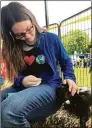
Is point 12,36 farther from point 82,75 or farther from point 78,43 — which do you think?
point 82,75

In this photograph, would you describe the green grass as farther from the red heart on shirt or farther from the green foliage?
the red heart on shirt

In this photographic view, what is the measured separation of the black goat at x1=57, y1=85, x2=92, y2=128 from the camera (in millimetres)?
687

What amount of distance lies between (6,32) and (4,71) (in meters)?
0.11

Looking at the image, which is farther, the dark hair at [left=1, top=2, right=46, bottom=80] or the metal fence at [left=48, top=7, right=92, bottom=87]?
the metal fence at [left=48, top=7, right=92, bottom=87]

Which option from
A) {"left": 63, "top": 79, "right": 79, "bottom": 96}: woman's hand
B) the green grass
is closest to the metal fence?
the green grass

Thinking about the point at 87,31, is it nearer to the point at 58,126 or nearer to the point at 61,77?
the point at 61,77

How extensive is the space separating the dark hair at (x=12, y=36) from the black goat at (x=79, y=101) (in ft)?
0.44

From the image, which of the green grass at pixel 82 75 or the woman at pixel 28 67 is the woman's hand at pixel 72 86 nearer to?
the woman at pixel 28 67

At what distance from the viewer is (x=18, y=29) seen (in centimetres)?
68

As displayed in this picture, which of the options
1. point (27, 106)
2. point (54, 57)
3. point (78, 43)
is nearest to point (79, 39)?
point (78, 43)

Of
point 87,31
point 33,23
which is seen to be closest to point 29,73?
point 33,23

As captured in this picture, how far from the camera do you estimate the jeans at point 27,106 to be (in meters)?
0.64

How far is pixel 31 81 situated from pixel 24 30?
0.14 metres

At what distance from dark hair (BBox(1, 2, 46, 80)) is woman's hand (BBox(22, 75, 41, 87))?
4 cm
